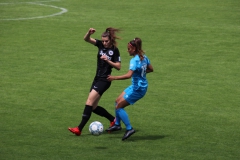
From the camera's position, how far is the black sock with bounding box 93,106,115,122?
46.5ft

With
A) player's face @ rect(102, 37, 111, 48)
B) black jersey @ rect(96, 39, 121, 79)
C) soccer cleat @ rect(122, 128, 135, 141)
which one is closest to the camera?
soccer cleat @ rect(122, 128, 135, 141)

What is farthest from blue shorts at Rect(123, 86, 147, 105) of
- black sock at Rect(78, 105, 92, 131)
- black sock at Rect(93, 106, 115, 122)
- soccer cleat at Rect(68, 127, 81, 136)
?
soccer cleat at Rect(68, 127, 81, 136)

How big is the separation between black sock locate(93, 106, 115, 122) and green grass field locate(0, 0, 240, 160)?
17.2 inches

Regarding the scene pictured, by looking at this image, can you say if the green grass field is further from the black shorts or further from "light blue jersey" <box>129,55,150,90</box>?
"light blue jersey" <box>129,55,150,90</box>

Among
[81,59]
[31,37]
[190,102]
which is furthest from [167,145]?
[31,37]

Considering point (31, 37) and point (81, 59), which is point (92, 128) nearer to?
point (81, 59)

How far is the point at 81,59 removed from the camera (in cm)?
2148

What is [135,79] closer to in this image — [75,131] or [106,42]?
[106,42]

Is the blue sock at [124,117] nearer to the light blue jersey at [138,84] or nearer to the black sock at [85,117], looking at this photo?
the light blue jersey at [138,84]

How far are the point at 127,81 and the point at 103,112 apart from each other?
4873mm

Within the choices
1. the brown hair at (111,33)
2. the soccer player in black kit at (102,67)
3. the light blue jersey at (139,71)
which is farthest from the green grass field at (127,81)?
the brown hair at (111,33)

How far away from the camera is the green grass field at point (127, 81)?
12920 millimetres

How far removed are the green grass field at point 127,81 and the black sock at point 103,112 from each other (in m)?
0.44

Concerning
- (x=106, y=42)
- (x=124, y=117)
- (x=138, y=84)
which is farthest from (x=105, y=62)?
(x=124, y=117)
